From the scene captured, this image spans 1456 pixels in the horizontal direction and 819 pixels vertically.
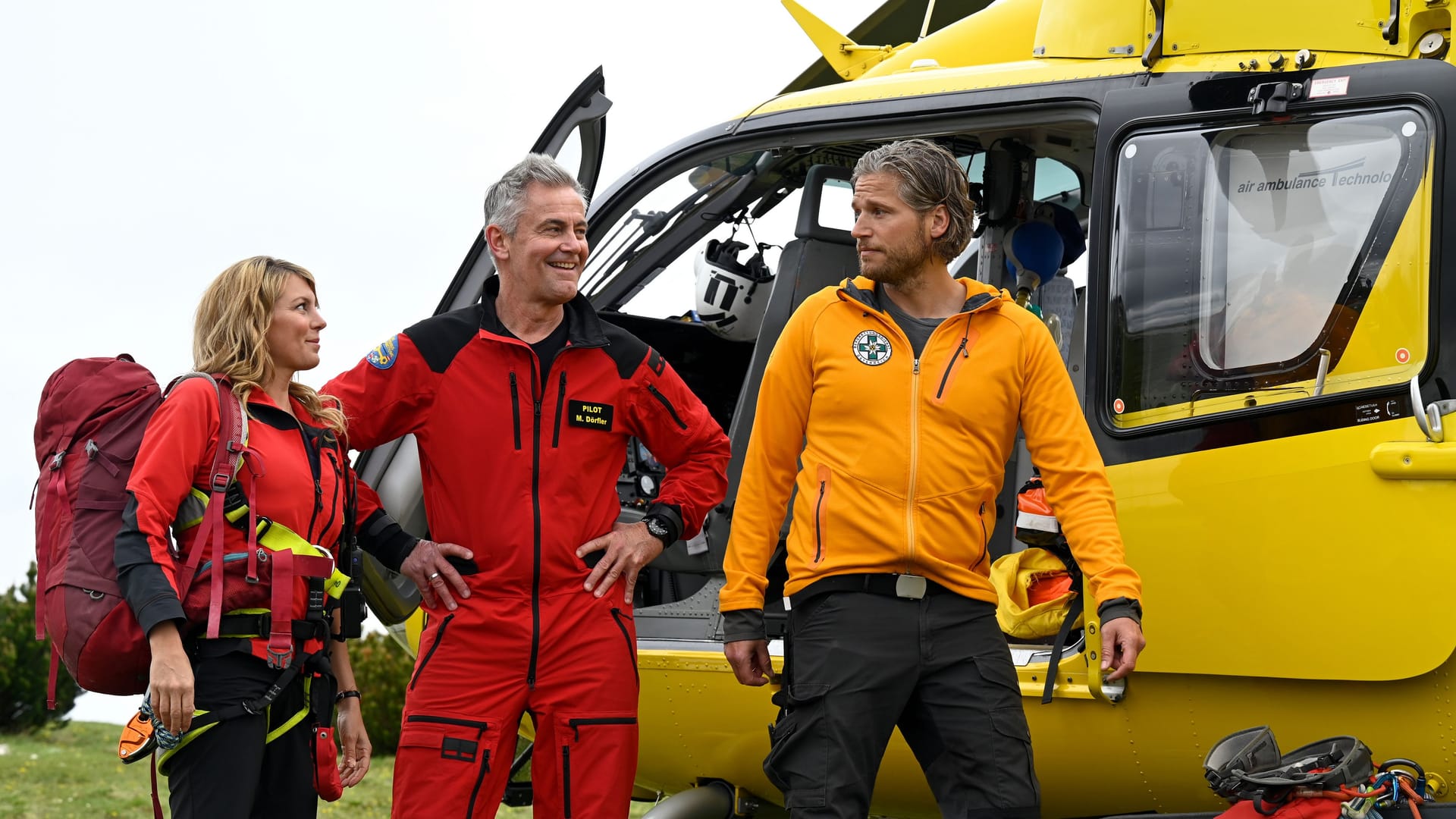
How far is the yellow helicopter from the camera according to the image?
3090 millimetres

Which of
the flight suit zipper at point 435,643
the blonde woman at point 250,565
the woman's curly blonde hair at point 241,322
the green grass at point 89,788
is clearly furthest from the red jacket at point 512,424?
the green grass at point 89,788

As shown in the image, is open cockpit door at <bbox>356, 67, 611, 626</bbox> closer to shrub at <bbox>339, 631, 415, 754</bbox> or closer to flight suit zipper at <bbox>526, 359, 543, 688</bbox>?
flight suit zipper at <bbox>526, 359, 543, 688</bbox>

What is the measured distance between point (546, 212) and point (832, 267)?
1.60 m

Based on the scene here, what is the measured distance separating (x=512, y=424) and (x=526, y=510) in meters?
0.20

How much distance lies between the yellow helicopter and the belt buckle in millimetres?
443

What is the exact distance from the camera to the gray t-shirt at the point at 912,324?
9.64 feet

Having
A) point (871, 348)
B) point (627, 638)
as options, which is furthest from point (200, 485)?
point (871, 348)

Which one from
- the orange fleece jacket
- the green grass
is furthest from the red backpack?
the green grass

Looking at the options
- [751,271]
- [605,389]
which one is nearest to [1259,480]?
[605,389]

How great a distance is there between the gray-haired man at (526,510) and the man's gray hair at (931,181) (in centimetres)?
77

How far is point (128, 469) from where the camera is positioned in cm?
285

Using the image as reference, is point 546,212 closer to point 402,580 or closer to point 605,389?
point 605,389

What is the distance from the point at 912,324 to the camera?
2.98 m

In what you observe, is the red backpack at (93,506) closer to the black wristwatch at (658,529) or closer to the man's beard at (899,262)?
the black wristwatch at (658,529)
